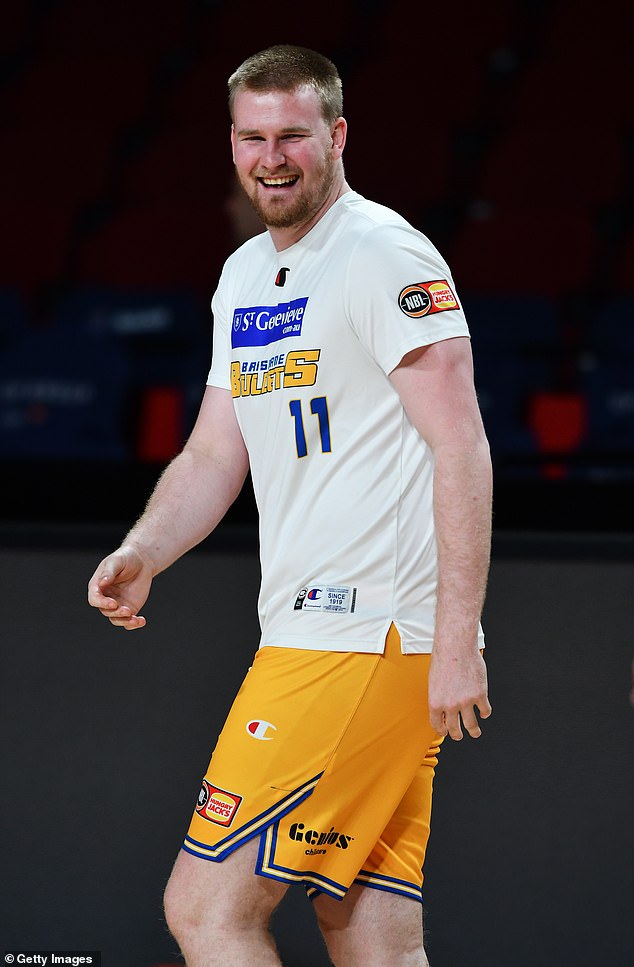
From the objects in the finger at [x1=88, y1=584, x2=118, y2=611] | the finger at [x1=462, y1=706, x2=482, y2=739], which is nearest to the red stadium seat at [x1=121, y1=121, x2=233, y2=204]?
the finger at [x1=88, y1=584, x2=118, y2=611]

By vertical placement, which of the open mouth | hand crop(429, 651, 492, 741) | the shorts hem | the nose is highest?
the nose

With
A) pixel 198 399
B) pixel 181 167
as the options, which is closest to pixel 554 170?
pixel 181 167

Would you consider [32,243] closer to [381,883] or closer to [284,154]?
[284,154]

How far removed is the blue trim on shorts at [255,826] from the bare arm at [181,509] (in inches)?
12.9

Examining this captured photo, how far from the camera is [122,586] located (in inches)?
69.7

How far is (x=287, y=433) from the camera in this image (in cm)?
175

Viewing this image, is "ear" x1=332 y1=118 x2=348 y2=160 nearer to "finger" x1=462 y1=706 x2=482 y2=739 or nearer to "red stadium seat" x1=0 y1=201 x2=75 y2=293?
"finger" x1=462 y1=706 x2=482 y2=739

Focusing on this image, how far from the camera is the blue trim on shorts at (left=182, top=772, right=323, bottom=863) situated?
1608 millimetres

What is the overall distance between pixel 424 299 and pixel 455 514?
0.29m

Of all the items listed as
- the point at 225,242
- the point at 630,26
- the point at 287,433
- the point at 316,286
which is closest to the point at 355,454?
the point at 287,433

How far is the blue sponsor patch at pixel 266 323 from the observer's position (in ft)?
5.73

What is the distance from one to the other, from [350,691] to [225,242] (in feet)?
17.0

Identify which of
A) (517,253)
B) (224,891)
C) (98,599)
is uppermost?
(517,253)

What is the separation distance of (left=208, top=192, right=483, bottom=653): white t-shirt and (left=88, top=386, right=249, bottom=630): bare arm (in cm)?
18
